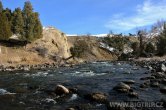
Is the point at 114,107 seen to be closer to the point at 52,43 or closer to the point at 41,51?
the point at 41,51

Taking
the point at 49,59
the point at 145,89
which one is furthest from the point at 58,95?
the point at 49,59

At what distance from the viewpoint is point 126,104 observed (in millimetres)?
20594

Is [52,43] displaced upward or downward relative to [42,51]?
upward

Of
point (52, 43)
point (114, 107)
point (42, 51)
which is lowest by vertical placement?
point (114, 107)

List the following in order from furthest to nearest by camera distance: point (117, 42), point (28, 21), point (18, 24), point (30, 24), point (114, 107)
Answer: point (117, 42) < point (28, 21) < point (30, 24) < point (18, 24) < point (114, 107)

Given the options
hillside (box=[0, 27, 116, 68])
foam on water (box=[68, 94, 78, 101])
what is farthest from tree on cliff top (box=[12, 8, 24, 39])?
foam on water (box=[68, 94, 78, 101])

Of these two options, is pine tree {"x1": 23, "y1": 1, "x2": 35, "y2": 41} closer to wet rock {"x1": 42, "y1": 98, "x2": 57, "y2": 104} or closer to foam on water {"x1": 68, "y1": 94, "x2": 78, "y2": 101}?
foam on water {"x1": 68, "y1": 94, "x2": 78, "y2": 101}

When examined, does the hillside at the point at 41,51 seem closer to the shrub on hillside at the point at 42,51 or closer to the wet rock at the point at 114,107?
the shrub on hillside at the point at 42,51

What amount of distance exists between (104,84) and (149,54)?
62190mm

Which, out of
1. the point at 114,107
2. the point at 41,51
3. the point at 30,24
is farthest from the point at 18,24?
the point at 114,107

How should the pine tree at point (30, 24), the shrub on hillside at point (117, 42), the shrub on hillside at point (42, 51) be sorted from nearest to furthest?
the shrub on hillside at point (42, 51) → the pine tree at point (30, 24) → the shrub on hillside at point (117, 42)

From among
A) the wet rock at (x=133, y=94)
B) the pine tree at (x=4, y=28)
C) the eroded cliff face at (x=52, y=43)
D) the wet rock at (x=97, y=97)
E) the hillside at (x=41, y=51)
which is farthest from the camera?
the eroded cliff face at (x=52, y=43)

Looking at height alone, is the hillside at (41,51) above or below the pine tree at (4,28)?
below

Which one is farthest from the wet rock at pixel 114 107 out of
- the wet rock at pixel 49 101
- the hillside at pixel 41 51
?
the hillside at pixel 41 51
